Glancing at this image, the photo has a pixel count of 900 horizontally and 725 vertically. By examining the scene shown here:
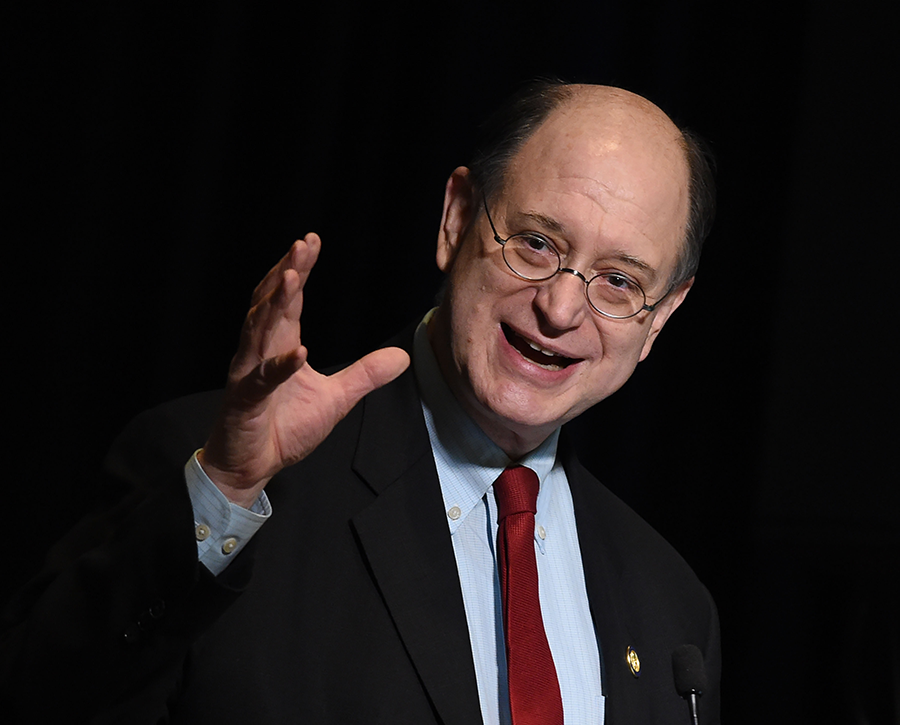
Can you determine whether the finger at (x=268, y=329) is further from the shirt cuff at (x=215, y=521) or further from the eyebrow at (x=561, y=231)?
the eyebrow at (x=561, y=231)

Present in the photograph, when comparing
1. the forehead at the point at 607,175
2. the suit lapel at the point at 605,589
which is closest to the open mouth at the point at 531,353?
the forehead at the point at 607,175

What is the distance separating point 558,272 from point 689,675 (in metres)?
0.74

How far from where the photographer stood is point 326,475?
5.46 feet

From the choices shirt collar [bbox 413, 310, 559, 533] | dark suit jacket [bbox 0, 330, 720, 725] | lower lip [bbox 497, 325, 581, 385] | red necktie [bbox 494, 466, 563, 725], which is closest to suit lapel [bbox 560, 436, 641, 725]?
dark suit jacket [bbox 0, 330, 720, 725]

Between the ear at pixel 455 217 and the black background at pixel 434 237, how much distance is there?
87 cm

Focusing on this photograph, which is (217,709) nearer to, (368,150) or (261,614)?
(261,614)

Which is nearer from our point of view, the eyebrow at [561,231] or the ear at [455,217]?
the eyebrow at [561,231]

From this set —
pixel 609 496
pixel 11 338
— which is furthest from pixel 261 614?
pixel 11 338

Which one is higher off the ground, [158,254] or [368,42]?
[368,42]

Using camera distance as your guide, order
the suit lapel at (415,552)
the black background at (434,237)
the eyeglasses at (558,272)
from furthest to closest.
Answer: the black background at (434,237) < the eyeglasses at (558,272) < the suit lapel at (415,552)

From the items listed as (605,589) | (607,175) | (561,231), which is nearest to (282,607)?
Answer: (605,589)

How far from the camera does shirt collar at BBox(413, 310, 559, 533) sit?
1.79 meters

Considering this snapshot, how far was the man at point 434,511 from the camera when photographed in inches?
49.3

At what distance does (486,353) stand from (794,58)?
6.67ft
